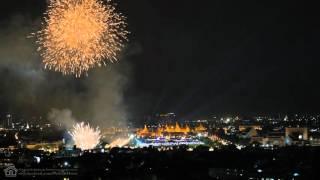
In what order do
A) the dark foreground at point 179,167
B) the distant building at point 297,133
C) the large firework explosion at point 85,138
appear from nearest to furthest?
the dark foreground at point 179,167 < the large firework explosion at point 85,138 < the distant building at point 297,133

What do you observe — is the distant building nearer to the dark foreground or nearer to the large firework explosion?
the dark foreground

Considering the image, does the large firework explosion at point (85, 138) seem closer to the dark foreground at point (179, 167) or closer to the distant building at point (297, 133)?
the dark foreground at point (179, 167)

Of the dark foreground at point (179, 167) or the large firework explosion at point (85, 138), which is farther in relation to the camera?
the large firework explosion at point (85, 138)

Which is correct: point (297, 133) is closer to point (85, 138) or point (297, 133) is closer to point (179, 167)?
point (85, 138)

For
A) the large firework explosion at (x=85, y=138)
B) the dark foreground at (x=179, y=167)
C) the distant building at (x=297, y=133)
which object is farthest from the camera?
the distant building at (x=297, y=133)

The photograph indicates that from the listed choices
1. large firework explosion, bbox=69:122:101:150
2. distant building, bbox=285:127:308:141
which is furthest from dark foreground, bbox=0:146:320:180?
distant building, bbox=285:127:308:141

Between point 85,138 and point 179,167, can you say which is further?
point 85,138

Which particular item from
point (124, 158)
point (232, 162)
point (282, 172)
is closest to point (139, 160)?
point (124, 158)

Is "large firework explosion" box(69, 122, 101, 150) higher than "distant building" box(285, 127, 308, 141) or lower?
higher

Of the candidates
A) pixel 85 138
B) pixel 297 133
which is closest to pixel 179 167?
pixel 85 138

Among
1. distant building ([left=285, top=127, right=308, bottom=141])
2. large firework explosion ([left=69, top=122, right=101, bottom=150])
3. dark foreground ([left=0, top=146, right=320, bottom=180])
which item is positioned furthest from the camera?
distant building ([left=285, top=127, right=308, bottom=141])

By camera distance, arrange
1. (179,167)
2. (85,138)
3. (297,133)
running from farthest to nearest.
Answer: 1. (297,133)
2. (85,138)
3. (179,167)

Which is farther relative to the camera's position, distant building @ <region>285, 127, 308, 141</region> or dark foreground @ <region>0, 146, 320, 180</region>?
distant building @ <region>285, 127, 308, 141</region>

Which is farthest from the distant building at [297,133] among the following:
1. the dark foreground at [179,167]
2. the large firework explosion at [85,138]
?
the large firework explosion at [85,138]
